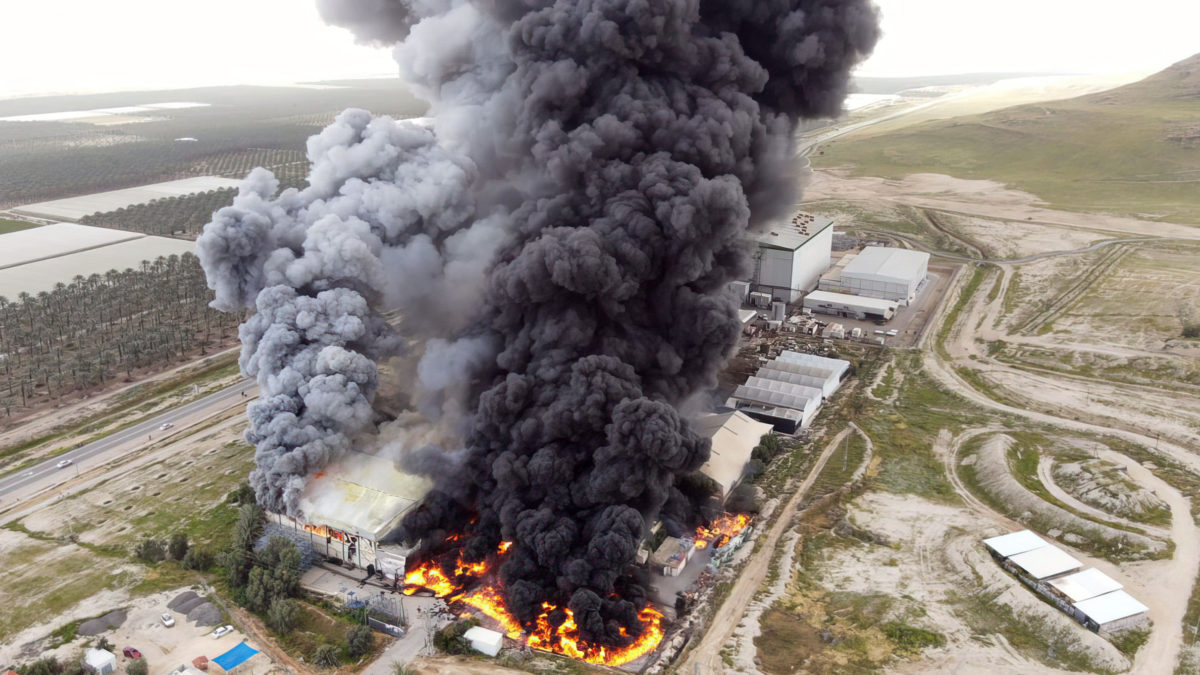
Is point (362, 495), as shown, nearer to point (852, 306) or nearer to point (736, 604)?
point (736, 604)

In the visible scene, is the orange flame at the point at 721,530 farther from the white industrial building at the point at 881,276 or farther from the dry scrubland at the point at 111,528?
the white industrial building at the point at 881,276

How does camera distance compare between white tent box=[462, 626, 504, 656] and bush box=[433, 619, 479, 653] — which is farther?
bush box=[433, 619, 479, 653]

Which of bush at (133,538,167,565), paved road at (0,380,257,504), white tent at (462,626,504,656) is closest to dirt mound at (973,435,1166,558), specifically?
white tent at (462,626,504,656)

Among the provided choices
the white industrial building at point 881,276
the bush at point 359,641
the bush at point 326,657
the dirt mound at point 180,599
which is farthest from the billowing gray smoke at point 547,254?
the white industrial building at point 881,276

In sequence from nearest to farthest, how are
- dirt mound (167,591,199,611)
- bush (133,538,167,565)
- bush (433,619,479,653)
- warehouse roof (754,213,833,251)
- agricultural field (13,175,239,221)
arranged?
bush (433,619,479,653) → dirt mound (167,591,199,611) → bush (133,538,167,565) → warehouse roof (754,213,833,251) → agricultural field (13,175,239,221)

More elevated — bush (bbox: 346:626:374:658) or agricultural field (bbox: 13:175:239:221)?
agricultural field (bbox: 13:175:239:221)

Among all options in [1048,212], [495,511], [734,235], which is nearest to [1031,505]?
[734,235]

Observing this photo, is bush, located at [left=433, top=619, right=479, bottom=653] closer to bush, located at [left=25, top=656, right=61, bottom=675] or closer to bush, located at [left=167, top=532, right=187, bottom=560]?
bush, located at [left=25, top=656, right=61, bottom=675]
